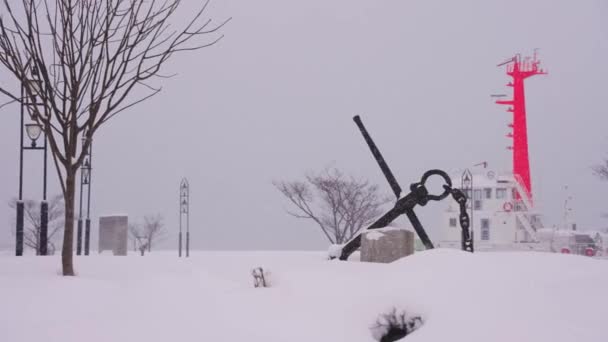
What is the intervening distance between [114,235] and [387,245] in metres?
12.2

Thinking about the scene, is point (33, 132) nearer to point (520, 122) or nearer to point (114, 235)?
point (114, 235)

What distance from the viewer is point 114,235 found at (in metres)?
19.4

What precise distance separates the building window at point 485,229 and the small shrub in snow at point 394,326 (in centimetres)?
2230

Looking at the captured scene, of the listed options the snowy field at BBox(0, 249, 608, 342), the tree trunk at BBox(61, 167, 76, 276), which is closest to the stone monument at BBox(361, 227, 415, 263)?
the snowy field at BBox(0, 249, 608, 342)

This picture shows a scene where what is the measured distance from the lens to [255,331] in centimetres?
582

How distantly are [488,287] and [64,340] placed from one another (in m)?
4.20

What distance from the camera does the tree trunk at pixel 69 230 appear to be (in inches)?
306

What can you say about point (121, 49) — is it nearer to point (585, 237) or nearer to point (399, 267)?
point (399, 267)

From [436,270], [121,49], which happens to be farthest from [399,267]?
[121,49]

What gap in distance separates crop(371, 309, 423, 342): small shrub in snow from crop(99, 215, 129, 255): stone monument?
14.9 meters

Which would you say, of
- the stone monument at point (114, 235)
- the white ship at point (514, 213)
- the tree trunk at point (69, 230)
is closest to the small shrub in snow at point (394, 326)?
the tree trunk at point (69, 230)

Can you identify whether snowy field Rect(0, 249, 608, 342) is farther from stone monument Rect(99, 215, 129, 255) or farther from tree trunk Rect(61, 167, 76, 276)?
stone monument Rect(99, 215, 129, 255)

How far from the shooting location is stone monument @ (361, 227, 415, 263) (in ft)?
33.7

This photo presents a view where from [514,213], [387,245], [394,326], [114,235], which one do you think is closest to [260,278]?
[394,326]
